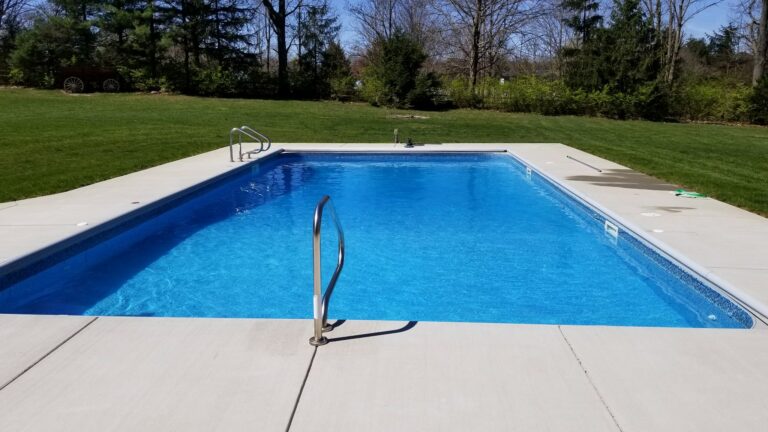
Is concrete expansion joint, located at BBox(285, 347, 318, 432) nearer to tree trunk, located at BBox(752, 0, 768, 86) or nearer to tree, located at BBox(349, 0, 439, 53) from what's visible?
tree trunk, located at BBox(752, 0, 768, 86)

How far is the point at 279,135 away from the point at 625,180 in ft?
31.2

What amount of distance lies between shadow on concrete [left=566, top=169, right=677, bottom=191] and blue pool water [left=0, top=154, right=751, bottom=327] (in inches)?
23.9

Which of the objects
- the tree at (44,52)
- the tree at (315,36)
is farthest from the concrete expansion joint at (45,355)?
the tree at (44,52)

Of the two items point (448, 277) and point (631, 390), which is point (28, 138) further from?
point (631, 390)

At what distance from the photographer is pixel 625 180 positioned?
28.0ft

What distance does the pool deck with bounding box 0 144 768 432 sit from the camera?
2.37 meters

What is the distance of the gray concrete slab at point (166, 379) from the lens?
2.35m

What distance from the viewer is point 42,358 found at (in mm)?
2891

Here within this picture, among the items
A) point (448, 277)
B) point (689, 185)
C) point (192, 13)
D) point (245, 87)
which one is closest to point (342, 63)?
point (245, 87)

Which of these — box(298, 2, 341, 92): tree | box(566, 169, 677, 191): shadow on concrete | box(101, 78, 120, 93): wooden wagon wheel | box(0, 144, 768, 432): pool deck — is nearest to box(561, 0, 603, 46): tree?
box(298, 2, 341, 92): tree

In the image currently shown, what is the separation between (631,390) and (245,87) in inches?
1027

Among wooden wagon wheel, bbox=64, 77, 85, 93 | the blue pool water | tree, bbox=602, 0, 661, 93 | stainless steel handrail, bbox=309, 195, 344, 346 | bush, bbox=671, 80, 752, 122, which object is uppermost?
tree, bbox=602, 0, 661, 93

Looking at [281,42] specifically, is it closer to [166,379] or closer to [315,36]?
[315,36]

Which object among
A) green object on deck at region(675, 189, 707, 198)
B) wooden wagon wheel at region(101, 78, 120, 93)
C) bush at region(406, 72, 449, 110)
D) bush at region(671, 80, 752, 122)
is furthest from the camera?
wooden wagon wheel at region(101, 78, 120, 93)
